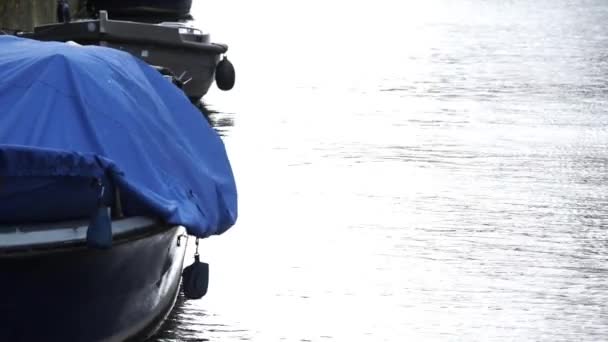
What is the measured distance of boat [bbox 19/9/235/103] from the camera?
61.2 ft

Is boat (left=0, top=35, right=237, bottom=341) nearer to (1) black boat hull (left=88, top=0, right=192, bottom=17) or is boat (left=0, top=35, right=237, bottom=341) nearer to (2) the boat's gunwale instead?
(2) the boat's gunwale

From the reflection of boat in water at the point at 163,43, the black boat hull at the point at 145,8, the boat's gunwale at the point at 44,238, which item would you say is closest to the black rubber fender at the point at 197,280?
the boat's gunwale at the point at 44,238

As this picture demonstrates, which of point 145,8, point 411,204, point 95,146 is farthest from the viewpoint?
point 145,8

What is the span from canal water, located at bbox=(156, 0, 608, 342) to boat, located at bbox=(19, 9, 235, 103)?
744mm

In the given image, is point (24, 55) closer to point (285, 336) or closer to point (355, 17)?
point (285, 336)

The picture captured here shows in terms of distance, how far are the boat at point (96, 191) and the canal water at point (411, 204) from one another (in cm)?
124

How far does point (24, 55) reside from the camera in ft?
30.3

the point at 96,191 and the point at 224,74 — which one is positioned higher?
the point at 96,191

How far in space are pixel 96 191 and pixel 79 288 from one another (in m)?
0.49

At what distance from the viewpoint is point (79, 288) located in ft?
26.6

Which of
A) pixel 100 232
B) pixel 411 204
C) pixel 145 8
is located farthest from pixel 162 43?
pixel 145 8

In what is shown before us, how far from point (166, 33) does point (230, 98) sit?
15.2 ft

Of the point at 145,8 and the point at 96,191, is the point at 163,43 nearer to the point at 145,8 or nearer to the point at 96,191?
the point at 96,191

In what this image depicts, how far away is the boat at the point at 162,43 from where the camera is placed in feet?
61.2
